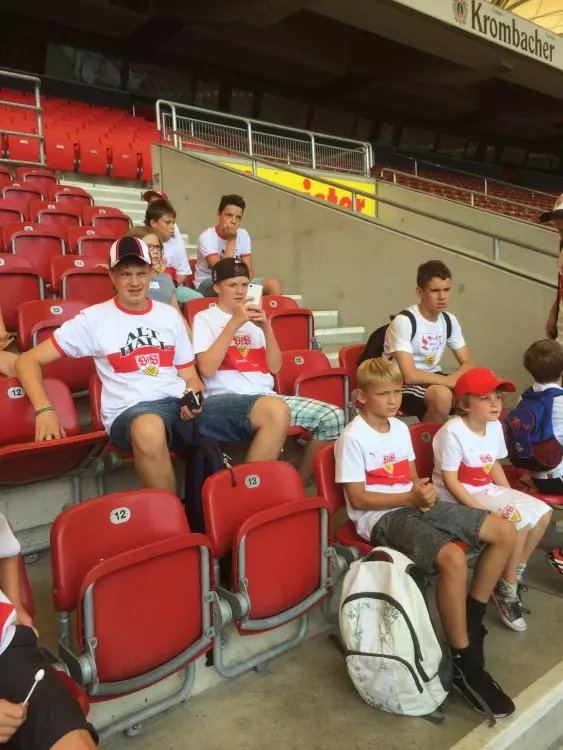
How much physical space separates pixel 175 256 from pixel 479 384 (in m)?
2.69

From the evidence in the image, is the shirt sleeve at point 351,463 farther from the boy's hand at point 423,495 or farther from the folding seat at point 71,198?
the folding seat at point 71,198

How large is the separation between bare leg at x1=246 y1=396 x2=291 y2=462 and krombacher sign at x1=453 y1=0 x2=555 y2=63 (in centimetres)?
1174

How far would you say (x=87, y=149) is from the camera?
26.9ft

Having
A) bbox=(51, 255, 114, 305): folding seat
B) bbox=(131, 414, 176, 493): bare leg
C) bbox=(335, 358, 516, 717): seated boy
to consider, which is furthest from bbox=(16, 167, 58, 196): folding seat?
bbox=(335, 358, 516, 717): seated boy

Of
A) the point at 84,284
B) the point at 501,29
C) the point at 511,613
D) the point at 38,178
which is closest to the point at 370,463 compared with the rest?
the point at 511,613

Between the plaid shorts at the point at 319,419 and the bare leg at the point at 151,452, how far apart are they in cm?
72

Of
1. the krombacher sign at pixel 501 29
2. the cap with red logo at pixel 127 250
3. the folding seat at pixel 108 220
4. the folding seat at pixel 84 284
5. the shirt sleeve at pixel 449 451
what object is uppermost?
the krombacher sign at pixel 501 29

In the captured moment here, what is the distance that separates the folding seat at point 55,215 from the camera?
519cm

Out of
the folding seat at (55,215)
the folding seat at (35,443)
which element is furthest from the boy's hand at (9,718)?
the folding seat at (55,215)

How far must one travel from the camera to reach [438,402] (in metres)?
3.11

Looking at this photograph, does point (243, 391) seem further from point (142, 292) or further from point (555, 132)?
point (555, 132)

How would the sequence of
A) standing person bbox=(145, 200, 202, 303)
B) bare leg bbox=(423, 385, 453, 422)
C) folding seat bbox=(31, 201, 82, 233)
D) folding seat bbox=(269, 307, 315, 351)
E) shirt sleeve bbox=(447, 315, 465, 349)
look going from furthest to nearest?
1. folding seat bbox=(31, 201, 82, 233)
2. standing person bbox=(145, 200, 202, 303)
3. folding seat bbox=(269, 307, 315, 351)
4. shirt sleeve bbox=(447, 315, 465, 349)
5. bare leg bbox=(423, 385, 453, 422)

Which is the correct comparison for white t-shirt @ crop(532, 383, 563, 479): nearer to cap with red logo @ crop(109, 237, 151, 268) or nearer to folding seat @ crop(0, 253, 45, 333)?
cap with red logo @ crop(109, 237, 151, 268)

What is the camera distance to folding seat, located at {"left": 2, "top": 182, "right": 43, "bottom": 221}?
5496mm
